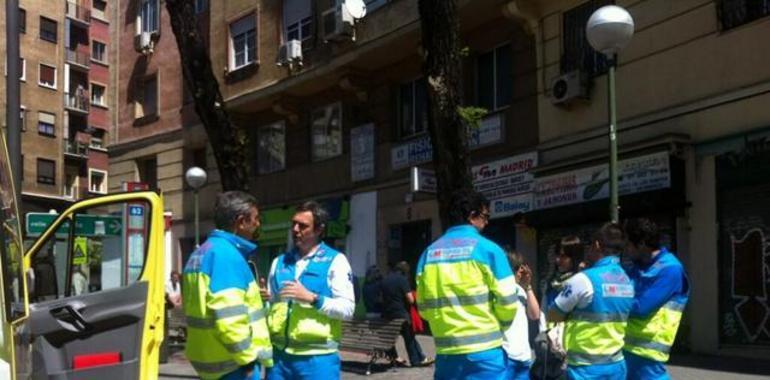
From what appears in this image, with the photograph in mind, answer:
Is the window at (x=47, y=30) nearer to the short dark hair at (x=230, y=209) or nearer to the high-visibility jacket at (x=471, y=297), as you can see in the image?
A: the short dark hair at (x=230, y=209)

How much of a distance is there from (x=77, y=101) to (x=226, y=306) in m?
58.6

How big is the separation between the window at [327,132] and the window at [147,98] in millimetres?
8126

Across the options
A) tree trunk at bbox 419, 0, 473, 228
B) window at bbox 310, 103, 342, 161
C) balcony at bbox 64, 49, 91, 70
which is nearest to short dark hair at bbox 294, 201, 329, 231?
tree trunk at bbox 419, 0, 473, 228

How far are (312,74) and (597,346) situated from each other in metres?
17.4

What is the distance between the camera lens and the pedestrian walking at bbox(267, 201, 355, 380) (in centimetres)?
548

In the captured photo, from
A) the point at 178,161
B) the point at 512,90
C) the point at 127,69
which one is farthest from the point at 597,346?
the point at 127,69

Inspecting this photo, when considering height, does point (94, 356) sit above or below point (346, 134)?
below

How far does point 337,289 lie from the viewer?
555 cm

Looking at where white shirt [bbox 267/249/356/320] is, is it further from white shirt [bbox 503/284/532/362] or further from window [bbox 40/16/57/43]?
window [bbox 40/16/57/43]

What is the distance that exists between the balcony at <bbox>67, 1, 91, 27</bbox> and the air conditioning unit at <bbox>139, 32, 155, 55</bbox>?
111 ft

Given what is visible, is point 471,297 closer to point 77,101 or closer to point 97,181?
point 77,101

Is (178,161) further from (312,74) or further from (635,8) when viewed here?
(635,8)

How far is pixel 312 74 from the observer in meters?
22.4

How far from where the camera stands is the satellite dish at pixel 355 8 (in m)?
20.5
